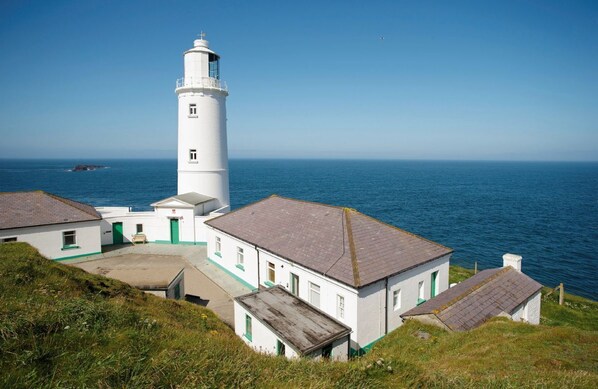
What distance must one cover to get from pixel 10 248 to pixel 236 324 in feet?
31.0

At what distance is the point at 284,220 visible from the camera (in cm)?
2058

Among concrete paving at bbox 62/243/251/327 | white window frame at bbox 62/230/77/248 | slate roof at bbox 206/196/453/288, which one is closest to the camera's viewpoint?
slate roof at bbox 206/196/453/288

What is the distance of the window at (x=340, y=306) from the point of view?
14.1 m

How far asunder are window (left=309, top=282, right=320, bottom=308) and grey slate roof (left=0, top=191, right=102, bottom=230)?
61.9ft

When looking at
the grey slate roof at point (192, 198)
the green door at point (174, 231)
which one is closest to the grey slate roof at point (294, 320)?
the grey slate roof at point (192, 198)

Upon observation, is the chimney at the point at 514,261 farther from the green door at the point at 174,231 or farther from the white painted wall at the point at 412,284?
the green door at the point at 174,231

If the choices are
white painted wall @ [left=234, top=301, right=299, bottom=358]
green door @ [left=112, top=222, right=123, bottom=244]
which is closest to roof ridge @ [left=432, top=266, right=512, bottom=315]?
white painted wall @ [left=234, top=301, right=299, bottom=358]

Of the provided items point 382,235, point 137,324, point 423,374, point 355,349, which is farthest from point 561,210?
point 137,324

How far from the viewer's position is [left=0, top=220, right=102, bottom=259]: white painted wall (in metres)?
22.4

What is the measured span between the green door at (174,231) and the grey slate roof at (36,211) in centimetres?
554

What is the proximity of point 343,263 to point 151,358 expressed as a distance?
10610mm

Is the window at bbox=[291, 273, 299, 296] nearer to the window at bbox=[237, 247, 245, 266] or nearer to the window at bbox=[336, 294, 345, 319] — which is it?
the window at bbox=[336, 294, 345, 319]

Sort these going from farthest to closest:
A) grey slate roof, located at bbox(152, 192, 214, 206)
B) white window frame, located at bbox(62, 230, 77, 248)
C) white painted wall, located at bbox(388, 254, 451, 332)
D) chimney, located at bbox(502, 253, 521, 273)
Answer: grey slate roof, located at bbox(152, 192, 214, 206) → white window frame, located at bbox(62, 230, 77, 248) → chimney, located at bbox(502, 253, 521, 273) → white painted wall, located at bbox(388, 254, 451, 332)

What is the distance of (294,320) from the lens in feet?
41.5
